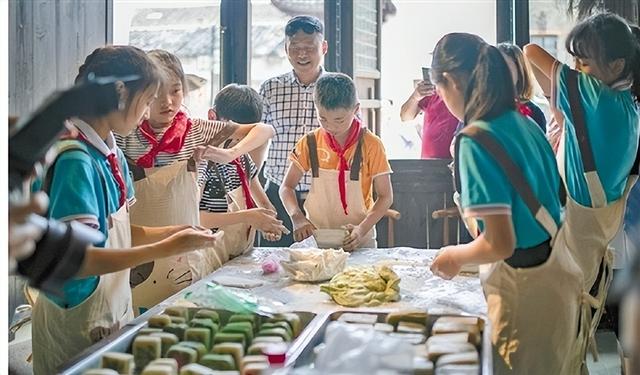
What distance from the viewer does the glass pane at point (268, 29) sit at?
2.82ft

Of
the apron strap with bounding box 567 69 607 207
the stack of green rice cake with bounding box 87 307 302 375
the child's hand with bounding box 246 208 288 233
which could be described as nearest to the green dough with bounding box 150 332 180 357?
the stack of green rice cake with bounding box 87 307 302 375

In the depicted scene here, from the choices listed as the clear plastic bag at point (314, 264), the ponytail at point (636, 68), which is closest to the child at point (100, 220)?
the clear plastic bag at point (314, 264)

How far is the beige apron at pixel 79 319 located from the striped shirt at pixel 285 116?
0.35 meters

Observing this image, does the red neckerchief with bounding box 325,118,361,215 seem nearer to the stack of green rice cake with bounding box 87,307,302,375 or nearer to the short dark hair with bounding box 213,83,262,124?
the short dark hair with bounding box 213,83,262,124

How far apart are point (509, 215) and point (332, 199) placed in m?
0.41

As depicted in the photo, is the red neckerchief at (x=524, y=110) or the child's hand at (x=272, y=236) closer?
the red neckerchief at (x=524, y=110)

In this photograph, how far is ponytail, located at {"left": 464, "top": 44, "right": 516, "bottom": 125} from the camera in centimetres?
73

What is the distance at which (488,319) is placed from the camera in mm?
799

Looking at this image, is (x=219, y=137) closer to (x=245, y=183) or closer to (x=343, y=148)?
(x=245, y=183)

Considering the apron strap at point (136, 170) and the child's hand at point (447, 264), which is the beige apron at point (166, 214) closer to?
the apron strap at point (136, 170)

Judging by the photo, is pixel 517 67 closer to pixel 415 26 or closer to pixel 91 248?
pixel 415 26

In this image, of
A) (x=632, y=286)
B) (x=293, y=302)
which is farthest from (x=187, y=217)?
(x=632, y=286)

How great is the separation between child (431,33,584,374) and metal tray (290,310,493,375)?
14 mm

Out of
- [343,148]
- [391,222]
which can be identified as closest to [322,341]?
[391,222]
